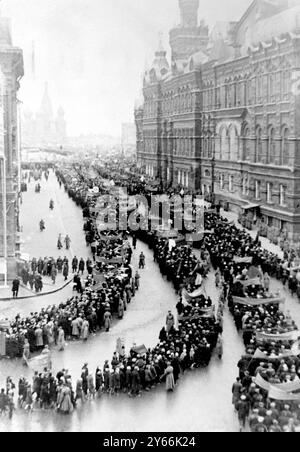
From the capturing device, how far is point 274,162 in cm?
4262

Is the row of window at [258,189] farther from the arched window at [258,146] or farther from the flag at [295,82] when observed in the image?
the flag at [295,82]

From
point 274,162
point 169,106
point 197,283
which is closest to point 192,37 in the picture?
point 169,106

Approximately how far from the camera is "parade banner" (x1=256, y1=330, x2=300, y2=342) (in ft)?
63.4

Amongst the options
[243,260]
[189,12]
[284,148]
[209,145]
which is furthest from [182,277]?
[189,12]

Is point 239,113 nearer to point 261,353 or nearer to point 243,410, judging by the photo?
point 261,353

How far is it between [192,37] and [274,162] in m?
41.3

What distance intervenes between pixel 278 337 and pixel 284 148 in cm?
2411

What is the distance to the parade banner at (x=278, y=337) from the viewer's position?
63.4 ft

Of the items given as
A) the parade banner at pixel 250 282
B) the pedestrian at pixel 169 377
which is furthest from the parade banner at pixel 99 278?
the pedestrian at pixel 169 377

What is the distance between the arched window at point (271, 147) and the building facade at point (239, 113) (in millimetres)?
75

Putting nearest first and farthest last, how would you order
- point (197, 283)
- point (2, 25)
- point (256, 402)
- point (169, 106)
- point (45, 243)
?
point (256, 402)
point (197, 283)
point (2, 25)
point (45, 243)
point (169, 106)

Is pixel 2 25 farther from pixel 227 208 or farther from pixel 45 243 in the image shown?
pixel 227 208

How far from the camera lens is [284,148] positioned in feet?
135

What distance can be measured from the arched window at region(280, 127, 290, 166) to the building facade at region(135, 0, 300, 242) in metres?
0.07
